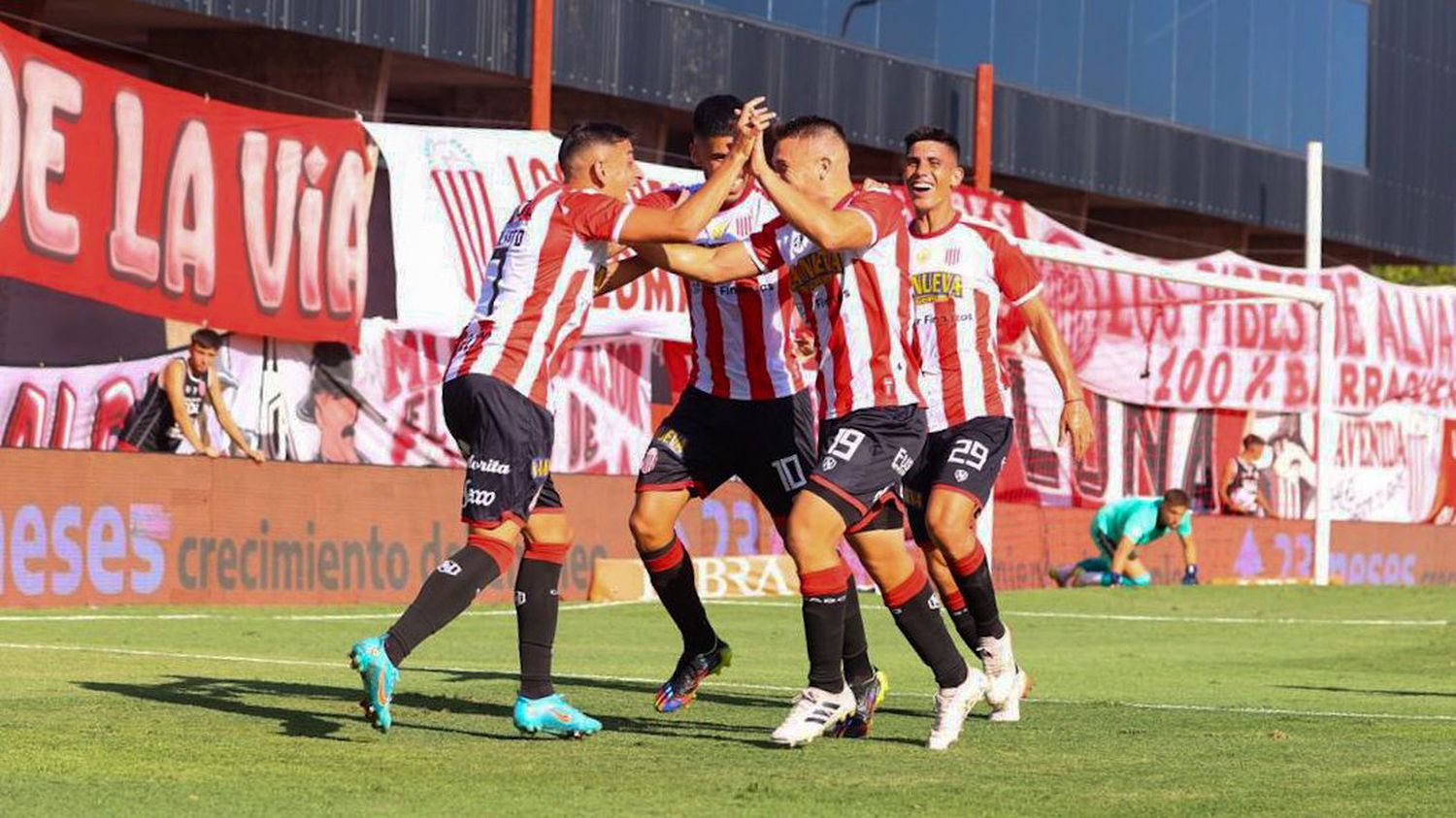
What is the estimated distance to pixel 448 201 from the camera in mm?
20375

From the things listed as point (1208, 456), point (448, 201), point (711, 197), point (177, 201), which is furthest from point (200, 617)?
point (1208, 456)

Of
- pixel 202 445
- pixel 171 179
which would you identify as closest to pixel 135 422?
pixel 202 445

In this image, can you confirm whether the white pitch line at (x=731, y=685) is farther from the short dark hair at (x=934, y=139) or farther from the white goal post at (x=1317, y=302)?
the white goal post at (x=1317, y=302)

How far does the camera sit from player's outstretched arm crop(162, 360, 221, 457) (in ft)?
62.1

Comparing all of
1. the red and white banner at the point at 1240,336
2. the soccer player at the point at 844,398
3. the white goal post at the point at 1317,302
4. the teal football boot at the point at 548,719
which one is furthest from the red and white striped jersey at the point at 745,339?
the red and white banner at the point at 1240,336

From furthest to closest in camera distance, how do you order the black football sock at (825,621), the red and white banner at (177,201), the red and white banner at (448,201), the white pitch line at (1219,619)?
the red and white banner at (448,201)
the white pitch line at (1219,619)
the red and white banner at (177,201)
the black football sock at (825,621)

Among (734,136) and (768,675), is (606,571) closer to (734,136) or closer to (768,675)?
(768,675)

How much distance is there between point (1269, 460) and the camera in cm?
3300

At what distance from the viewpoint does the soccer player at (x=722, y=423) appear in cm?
963

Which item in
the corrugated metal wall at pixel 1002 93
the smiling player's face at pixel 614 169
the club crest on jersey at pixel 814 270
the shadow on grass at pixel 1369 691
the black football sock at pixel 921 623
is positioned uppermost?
the corrugated metal wall at pixel 1002 93

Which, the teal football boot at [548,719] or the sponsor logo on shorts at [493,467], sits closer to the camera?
the sponsor logo on shorts at [493,467]

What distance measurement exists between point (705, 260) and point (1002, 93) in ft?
78.5

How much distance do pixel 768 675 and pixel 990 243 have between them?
2709 millimetres

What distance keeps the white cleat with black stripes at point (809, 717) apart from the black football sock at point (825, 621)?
98 mm
